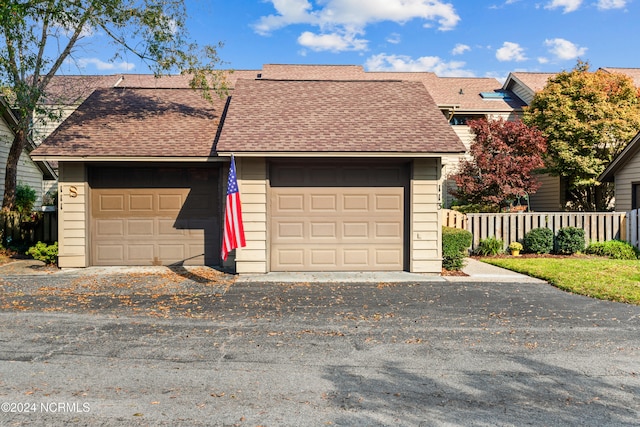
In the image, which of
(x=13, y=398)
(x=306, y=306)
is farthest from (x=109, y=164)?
(x=13, y=398)

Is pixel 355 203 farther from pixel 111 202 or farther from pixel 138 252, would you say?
pixel 111 202

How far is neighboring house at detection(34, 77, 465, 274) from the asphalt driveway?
2.52 m

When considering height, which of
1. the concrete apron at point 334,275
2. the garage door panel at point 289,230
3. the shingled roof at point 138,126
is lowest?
the concrete apron at point 334,275

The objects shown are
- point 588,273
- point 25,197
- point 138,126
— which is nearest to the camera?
point 588,273

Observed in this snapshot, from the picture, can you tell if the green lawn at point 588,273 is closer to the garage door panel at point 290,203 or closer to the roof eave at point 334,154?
the roof eave at point 334,154

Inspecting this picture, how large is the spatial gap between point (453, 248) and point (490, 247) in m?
3.45

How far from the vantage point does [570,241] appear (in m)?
15.0

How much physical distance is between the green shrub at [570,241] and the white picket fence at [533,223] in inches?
13.2

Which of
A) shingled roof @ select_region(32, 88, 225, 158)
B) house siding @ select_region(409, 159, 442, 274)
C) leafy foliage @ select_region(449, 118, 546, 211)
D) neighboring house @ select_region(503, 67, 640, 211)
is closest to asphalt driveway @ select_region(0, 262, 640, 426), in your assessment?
house siding @ select_region(409, 159, 442, 274)

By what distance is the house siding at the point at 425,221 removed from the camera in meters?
11.9

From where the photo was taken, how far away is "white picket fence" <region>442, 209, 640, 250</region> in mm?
15359

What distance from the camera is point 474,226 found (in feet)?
50.7

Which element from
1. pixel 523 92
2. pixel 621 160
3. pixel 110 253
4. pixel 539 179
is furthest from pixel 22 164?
pixel 523 92

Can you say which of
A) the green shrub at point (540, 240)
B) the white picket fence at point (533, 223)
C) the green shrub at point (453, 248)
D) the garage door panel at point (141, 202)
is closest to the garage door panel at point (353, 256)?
the green shrub at point (453, 248)
